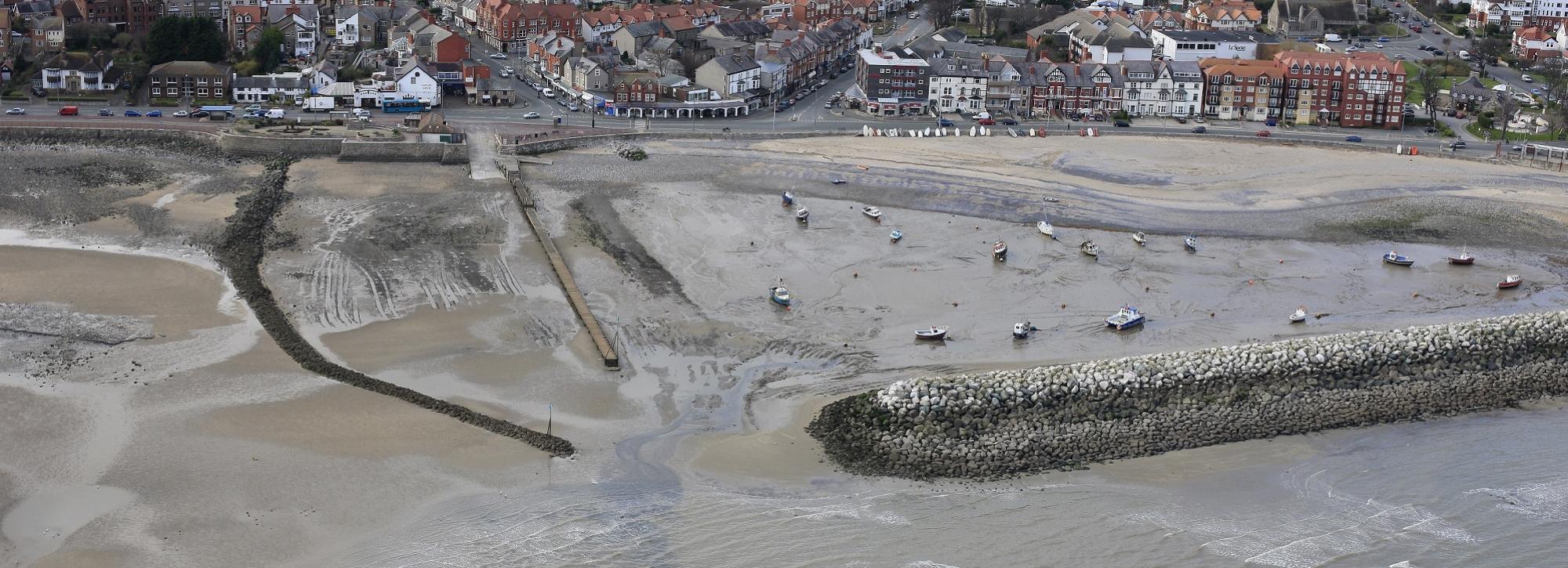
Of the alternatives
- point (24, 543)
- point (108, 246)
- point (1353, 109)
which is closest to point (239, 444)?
point (24, 543)

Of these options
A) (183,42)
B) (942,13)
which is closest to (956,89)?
(942,13)

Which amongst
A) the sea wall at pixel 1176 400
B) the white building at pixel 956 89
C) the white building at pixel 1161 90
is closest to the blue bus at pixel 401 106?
the white building at pixel 956 89

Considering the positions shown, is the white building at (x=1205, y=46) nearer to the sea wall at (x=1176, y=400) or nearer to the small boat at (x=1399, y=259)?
the small boat at (x=1399, y=259)

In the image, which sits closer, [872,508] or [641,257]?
[872,508]

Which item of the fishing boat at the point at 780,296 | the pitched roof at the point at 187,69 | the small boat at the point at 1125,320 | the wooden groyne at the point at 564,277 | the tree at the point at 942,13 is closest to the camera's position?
the wooden groyne at the point at 564,277

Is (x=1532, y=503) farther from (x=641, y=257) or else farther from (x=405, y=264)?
(x=405, y=264)

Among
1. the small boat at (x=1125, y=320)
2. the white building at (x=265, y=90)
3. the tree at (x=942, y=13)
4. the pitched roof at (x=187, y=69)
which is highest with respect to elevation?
the tree at (x=942, y=13)

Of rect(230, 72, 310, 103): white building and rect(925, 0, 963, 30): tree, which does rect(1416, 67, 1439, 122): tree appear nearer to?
rect(925, 0, 963, 30): tree
